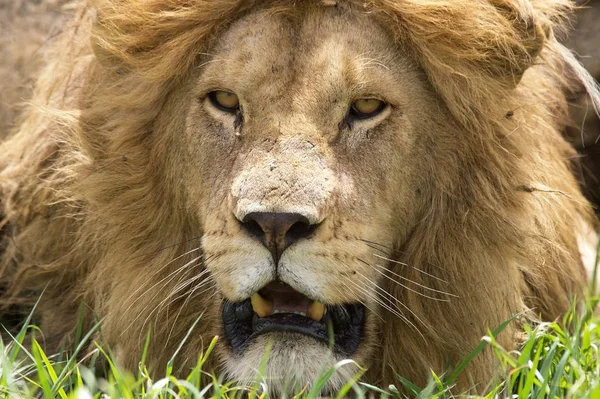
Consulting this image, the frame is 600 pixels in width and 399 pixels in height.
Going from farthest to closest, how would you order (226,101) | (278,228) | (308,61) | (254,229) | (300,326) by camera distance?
(226,101), (308,61), (300,326), (254,229), (278,228)

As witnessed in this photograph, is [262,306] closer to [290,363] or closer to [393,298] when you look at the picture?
[290,363]

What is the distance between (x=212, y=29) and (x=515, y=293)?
153 cm

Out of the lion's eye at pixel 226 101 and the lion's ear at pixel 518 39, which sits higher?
the lion's ear at pixel 518 39

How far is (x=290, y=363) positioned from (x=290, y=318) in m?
0.17

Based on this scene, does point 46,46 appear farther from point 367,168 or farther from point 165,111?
point 367,168

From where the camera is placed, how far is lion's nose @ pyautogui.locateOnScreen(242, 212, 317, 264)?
3.59 m

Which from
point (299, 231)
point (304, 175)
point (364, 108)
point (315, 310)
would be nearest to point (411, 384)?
point (315, 310)

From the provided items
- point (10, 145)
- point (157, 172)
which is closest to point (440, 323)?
point (157, 172)

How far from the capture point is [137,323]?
444 centimetres

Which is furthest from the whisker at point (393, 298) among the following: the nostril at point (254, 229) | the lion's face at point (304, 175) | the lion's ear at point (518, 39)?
the lion's ear at point (518, 39)

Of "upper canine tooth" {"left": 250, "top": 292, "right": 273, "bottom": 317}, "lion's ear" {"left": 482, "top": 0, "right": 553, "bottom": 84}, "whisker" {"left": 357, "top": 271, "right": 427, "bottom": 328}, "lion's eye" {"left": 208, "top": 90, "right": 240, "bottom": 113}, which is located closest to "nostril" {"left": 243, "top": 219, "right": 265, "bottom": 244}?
"upper canine tooth" {"left": 250, "top": 292, "right": 273, "bottom": 317}

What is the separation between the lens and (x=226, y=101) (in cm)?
416

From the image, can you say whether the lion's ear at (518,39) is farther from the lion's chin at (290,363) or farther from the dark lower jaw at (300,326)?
the lion's chin at (290,363)

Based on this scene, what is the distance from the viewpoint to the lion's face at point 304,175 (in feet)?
12.1
